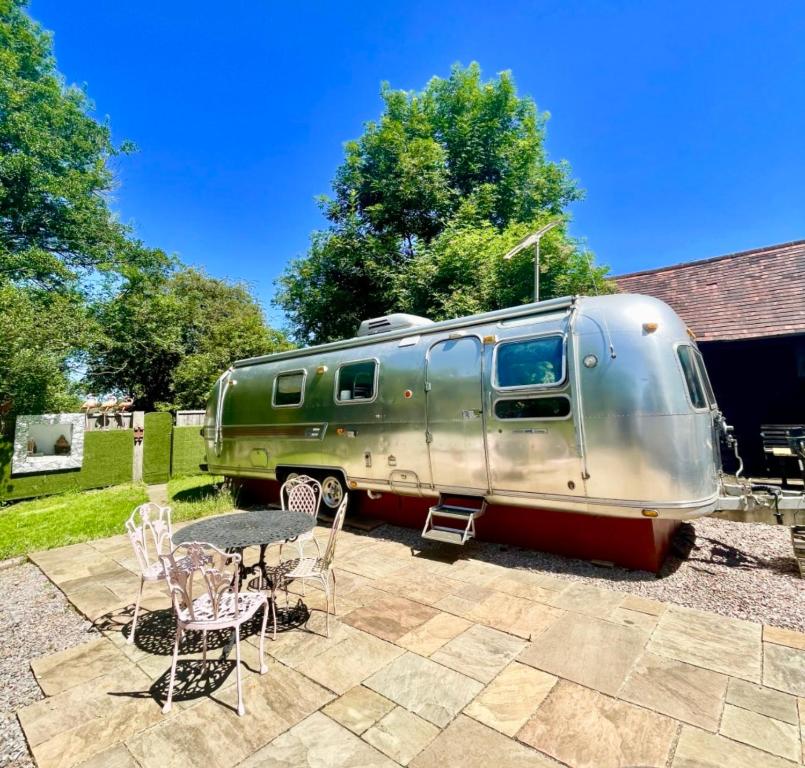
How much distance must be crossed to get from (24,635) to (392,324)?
5396 mm

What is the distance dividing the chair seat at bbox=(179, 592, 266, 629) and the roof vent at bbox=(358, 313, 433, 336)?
4.19 meters

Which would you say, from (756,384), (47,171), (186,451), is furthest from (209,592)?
(47,171)

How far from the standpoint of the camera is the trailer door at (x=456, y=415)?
4.90 meters

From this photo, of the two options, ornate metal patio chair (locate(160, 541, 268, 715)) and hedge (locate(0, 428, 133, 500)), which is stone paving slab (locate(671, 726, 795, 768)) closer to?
ornate metal patio chair (locate(160, 541, 268, 715))

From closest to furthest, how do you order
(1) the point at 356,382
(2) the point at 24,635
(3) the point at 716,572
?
1. (2) the point at 24,635
2. (3) the point at 716,572
3. (1) the point at 356,382

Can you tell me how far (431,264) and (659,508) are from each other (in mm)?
9838

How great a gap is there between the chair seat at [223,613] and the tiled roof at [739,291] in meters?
10.0

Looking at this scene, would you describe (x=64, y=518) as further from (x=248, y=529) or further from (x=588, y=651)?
(x=588, y=651)

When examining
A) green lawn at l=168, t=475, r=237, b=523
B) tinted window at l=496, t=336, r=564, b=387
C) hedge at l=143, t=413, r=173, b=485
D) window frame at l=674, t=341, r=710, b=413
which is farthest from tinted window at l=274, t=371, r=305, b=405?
hedge at l=143, t=413, r=173, b=485

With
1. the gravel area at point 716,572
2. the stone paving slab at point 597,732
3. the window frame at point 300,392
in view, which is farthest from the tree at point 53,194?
the stone paving slab at point 597,732

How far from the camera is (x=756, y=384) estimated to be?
9211 millimetres

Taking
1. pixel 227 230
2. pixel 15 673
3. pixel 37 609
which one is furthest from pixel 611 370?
pixel 227 230

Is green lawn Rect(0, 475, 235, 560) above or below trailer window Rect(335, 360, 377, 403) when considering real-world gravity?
below

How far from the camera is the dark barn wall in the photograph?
8.73 metres
